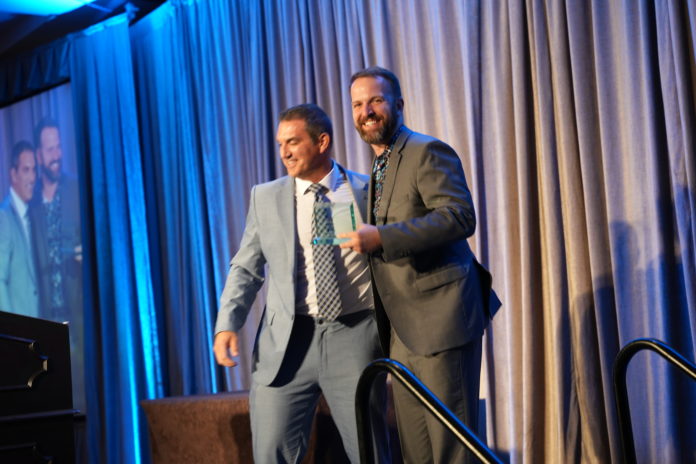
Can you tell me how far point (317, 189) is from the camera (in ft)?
8.89

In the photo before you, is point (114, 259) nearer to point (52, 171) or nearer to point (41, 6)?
point (52, 171)

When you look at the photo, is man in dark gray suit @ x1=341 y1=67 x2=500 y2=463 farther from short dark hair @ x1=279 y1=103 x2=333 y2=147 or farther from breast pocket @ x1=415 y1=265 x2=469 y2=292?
short dark hair @ x1=279 y1=103 x2=333 y2=147

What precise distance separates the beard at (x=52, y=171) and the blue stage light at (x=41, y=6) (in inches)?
47.4

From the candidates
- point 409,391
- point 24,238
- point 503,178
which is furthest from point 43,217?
point 409,391

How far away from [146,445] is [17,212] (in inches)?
93.2

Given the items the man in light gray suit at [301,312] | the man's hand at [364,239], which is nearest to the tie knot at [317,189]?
the man in light gray suit at [301,312]

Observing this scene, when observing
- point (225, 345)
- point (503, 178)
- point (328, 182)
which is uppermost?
point (503, 178)

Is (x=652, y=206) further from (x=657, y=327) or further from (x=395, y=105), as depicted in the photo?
(x=395, y=105)

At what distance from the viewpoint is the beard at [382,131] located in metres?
2.33

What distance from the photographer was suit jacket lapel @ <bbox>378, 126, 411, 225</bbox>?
7.53 ft

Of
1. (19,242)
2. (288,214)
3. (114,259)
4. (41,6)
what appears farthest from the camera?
(19,242)

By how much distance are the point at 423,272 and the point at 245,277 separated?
2.72 feet

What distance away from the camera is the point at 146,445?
550 centimetres

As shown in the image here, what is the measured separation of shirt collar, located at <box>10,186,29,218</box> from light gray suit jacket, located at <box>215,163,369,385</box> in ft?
13.9
